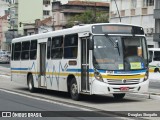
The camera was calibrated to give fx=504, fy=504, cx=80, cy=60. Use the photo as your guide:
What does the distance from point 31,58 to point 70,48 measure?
508 centimetres

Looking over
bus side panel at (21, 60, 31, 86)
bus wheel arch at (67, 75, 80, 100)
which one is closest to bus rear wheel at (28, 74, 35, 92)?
bus side panel at (21, 60, 31, 86)

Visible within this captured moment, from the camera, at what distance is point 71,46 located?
65.5ft

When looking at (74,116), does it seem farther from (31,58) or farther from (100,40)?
(31,58)

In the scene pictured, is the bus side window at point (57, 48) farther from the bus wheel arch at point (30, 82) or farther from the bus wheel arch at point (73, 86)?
the bus wheel arch at point (30, 82)

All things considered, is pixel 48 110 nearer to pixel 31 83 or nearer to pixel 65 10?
pixel 31 83

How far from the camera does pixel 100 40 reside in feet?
60.0

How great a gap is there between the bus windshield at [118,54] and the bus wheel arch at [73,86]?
1745 millimetres

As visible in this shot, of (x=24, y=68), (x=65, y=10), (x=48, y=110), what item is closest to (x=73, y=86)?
(x=48, y=110)

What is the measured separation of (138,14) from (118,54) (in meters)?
49.0

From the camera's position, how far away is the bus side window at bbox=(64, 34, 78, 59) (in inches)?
771

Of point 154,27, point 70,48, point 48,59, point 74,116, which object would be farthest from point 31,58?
point 154,27

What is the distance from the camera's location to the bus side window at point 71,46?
64.2 ft

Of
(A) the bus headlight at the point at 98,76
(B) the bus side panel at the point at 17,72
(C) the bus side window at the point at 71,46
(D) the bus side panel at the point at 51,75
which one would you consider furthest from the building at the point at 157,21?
(A) the bus headlight at the point at 98,76

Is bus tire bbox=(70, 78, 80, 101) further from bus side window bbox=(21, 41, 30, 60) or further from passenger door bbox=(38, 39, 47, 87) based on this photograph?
bus side window bbox=(21, 41, 30, 60)
